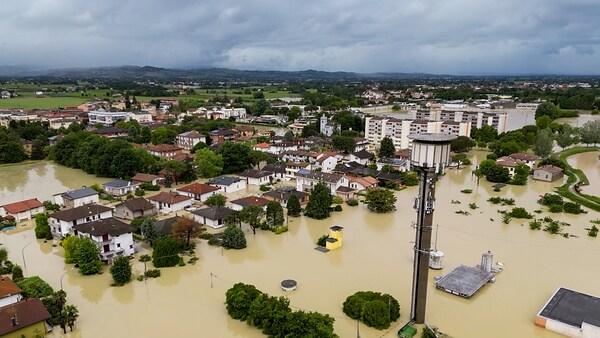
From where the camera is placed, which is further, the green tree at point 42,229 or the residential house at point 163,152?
the residential house at point 163,152

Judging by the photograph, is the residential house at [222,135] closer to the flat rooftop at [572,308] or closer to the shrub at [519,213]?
the shrub at [519,213]

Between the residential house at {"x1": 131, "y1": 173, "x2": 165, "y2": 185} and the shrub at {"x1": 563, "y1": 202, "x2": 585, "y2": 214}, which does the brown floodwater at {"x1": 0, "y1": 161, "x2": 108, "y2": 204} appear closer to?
the residential house at {"x1": 131, "y1": 173, "x2": 165, "y2": 185}

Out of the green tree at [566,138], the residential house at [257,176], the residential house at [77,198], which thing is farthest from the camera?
the green tree at [566,138]

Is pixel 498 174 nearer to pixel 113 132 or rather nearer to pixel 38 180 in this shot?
pixel 38 180

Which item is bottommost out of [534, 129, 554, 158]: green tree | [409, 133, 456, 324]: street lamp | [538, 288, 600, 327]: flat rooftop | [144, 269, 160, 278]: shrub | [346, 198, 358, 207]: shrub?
[346, 198, 358, 207]: shrub

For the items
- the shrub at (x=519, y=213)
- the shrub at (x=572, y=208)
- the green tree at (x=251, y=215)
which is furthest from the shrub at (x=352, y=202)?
the shrub at (x=572, y=208)

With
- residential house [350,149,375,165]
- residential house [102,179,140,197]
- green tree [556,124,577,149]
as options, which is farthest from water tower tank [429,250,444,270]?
green tree [556,124,577,149]
